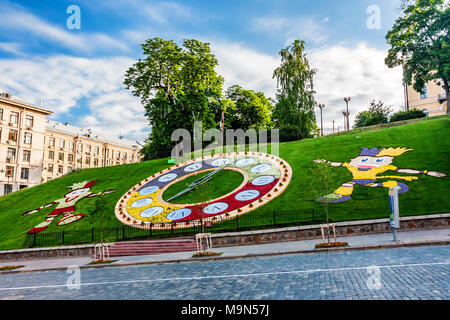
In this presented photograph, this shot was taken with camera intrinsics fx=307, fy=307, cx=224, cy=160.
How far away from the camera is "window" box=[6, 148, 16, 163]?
58062mm

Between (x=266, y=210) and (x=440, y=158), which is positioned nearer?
(x=266, y=210)

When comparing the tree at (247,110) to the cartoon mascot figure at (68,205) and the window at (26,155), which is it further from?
the window at (26,155)

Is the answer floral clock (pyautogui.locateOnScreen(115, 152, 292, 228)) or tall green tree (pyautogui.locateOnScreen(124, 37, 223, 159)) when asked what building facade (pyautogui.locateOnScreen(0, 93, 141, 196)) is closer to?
tall green tree (pyautogui.locateOnScreen(124, 37, 223, 159))

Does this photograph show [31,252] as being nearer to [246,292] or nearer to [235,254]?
[235,254]

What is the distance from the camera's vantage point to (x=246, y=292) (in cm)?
816

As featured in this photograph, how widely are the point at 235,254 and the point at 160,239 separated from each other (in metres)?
7.51

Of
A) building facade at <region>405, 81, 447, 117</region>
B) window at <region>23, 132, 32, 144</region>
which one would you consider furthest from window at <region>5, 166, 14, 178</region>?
building facade at <region>405, 81, 447, 117</region>

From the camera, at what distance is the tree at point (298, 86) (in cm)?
5322

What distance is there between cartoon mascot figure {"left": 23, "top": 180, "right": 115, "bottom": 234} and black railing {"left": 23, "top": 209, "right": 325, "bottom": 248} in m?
2.19

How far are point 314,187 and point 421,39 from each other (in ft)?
106

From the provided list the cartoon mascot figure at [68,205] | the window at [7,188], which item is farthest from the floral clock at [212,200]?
the window at [7,188]

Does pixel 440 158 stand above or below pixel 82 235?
above
